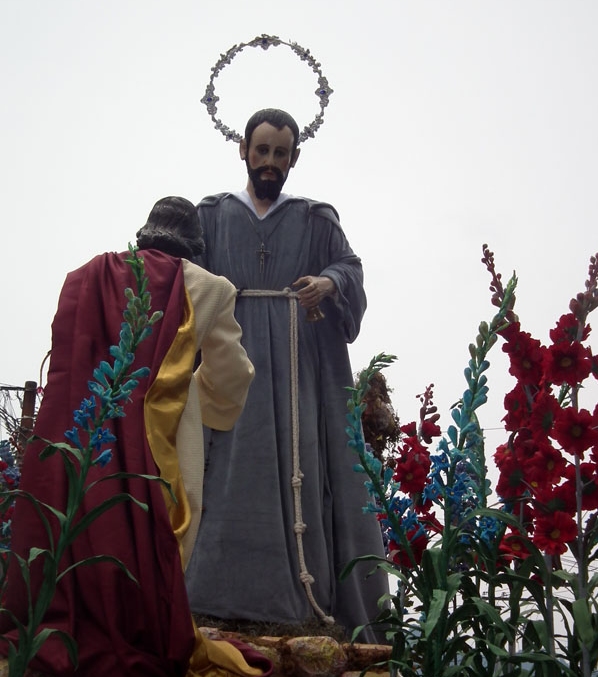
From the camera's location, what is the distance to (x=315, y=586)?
14.8ft

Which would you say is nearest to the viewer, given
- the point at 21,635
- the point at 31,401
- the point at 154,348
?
the point at 21,635

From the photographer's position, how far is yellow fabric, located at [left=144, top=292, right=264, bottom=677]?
10.8ft

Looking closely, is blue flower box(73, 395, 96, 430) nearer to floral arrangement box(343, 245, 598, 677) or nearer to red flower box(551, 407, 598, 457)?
floral arrangement box(343, 245, 598, 677)

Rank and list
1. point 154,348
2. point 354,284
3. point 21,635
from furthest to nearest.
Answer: point 354,284 < point 154,348 < point 21,635

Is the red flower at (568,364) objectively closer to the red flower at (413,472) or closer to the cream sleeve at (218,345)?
the red flower at (413,472)

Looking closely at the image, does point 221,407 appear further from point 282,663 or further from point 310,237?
point 310,237

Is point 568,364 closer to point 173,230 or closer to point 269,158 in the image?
point 173,230

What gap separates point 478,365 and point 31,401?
3572mm

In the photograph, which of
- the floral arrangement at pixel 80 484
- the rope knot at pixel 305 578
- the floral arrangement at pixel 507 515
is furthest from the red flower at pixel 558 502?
the rope knot at pixel 305 578

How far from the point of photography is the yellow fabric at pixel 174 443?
330 centimetres

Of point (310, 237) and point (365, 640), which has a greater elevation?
point (310, 237)

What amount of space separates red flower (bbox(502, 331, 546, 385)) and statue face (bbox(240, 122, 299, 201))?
2.33 metres

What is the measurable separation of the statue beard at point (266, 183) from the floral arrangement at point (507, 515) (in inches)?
83.5

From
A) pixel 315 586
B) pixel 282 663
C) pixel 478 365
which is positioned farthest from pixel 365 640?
pixel 478 365
